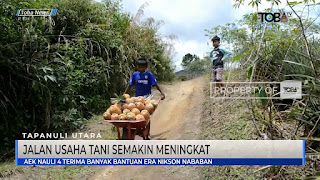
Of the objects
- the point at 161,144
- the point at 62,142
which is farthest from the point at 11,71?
the point at 161,144

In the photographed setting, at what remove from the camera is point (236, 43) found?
5012 millimetres

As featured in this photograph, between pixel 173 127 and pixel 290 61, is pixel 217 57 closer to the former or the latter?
pixel 173 127

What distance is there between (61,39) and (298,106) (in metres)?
4.80

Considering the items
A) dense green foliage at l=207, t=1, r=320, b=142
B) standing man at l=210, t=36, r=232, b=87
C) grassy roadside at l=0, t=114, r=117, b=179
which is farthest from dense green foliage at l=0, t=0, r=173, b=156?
dense green foliage at l=207, t=1, r=320, b=142

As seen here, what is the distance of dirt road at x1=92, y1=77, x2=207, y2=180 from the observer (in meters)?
3.58

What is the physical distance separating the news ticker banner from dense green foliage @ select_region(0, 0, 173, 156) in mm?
1330

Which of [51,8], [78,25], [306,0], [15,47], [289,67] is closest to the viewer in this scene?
[306,0]

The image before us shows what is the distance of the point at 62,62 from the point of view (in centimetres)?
484

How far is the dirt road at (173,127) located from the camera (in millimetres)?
3578

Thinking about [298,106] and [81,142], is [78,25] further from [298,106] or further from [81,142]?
[298,106]

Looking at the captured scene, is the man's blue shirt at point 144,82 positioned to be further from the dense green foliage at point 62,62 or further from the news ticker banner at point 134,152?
the dense green foliage at point 62,62

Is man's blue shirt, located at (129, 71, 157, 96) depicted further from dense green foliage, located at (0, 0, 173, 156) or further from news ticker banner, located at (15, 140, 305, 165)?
dense green foliage, located at (0, 0, 173, 156)

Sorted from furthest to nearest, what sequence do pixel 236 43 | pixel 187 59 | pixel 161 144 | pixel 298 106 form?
pixel 187 59, pixel 236 43, pixel 161 144, pixel 298 106

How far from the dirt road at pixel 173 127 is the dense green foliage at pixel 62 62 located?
1.32 m
